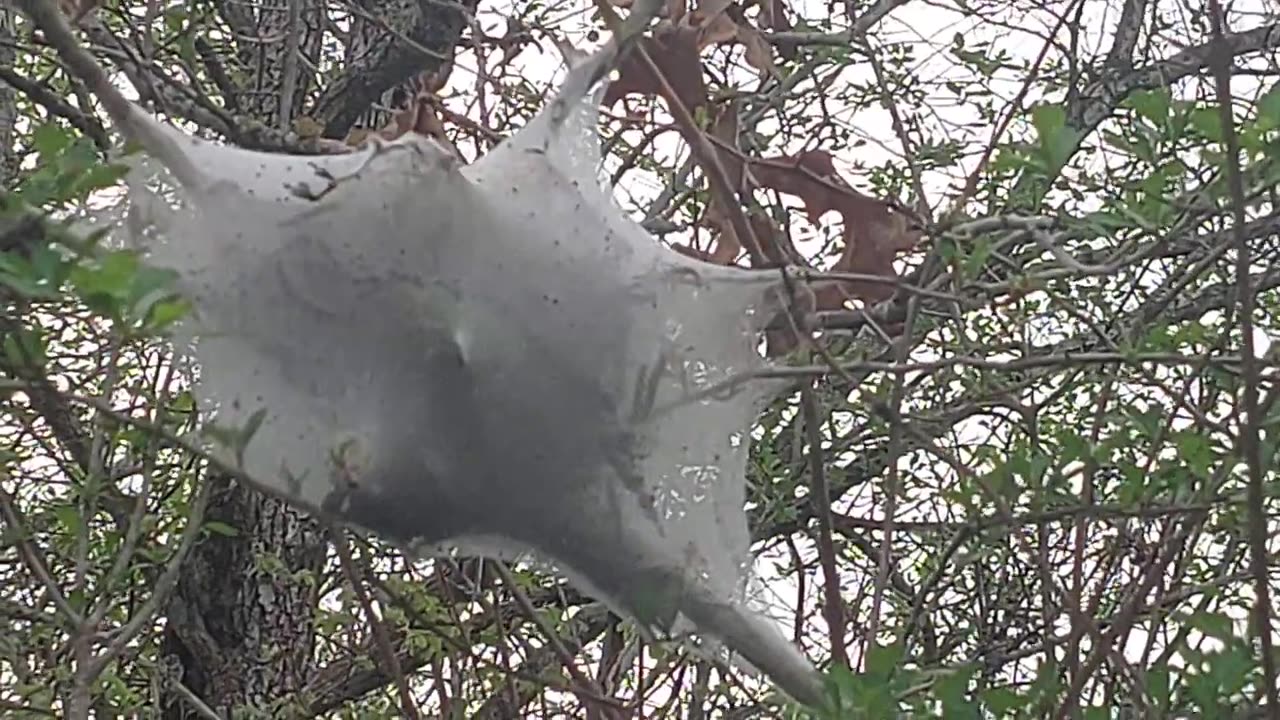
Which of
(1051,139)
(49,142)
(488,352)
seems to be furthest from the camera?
(488,352)

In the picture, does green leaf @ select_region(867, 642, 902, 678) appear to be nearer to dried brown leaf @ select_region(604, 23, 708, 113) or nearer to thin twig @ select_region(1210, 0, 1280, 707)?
thin twig @ select_region(1210, 0, 1280, 707)

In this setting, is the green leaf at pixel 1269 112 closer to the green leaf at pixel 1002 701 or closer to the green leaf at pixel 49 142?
the green leaf at pixel 1002 701

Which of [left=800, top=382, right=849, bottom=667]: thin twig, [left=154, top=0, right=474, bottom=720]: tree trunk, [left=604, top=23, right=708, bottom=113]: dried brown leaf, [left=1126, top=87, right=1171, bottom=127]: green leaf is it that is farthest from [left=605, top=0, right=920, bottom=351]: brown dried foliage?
[left=154, top=0, right=474, bottom=720]: tree trunk

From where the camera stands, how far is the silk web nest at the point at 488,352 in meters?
1.43

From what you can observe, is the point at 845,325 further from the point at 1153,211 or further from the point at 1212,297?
the point at 1212,297

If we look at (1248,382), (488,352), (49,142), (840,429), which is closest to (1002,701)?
(1248,382)

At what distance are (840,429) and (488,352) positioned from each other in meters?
1.49

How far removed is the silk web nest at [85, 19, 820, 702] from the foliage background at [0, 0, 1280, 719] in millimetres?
117

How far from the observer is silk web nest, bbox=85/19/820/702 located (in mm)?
1429

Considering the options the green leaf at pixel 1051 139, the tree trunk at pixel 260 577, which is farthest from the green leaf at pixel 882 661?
the tree trunk at pixel 260 577

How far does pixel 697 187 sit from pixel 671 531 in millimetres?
905

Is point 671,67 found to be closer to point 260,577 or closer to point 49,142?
point 49,142

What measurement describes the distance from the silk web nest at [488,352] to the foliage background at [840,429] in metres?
0.12

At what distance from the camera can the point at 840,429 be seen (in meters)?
2.88
